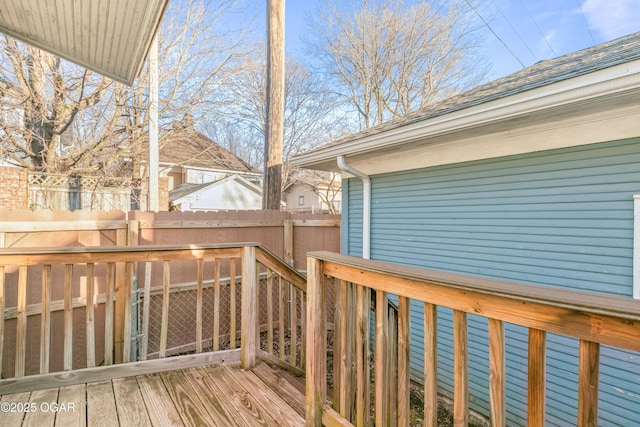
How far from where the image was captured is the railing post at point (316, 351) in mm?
1750

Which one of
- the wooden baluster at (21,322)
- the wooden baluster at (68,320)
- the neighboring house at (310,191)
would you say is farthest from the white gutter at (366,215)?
the neighboring house at (310,191)

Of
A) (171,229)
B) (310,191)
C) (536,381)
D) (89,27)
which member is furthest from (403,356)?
(310,191)

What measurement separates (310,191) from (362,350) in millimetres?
15562

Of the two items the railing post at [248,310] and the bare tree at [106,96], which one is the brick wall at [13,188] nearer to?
the bare tree at [106,96]

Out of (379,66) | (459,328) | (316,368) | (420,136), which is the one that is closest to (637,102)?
(420,136)

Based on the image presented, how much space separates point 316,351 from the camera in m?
1.76

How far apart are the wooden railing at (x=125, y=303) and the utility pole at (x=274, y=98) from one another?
1.77 metres

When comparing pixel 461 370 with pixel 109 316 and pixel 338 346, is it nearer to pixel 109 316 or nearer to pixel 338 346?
pixel 338 346

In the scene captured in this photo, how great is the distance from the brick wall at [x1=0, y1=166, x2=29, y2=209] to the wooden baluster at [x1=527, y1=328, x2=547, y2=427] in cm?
749

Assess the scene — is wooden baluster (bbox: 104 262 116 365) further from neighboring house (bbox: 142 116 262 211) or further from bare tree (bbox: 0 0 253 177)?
neighboring house (bbox: 142 116 262 211)

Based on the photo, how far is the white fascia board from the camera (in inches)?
76.9

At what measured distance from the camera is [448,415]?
360 cm

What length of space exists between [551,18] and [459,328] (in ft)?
37.6

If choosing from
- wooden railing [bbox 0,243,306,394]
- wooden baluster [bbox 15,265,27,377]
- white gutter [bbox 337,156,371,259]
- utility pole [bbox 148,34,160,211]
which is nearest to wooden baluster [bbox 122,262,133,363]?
wooden railing [bbox 0,243,306,394]
